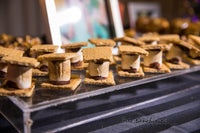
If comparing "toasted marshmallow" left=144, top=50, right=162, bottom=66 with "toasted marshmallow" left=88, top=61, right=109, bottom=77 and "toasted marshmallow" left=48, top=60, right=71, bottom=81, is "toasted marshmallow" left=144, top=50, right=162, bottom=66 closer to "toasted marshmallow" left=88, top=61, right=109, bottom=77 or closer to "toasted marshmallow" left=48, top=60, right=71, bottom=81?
"toasted marshmallow" left=88, top=61, right=109, bottom=77

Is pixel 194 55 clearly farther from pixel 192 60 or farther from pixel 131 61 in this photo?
pixel 131 61

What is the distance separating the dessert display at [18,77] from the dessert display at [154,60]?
2.29 feet

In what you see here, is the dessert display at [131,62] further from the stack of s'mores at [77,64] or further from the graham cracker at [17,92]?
the graham cracker at [17,92]

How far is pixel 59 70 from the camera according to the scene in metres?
1.06

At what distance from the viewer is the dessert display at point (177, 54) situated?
→ 1.48 metres

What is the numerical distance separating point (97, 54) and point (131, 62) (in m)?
0.24

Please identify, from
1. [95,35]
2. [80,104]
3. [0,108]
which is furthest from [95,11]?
[0,108]

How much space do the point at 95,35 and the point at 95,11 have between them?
21 cm

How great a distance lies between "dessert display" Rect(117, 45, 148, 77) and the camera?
1.25 metres

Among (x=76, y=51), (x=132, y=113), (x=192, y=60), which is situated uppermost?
(x=76, y=51)

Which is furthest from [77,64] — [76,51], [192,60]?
[192,60]

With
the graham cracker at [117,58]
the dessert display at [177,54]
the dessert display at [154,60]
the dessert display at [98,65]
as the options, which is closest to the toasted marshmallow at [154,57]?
the dessert display at [154,60]

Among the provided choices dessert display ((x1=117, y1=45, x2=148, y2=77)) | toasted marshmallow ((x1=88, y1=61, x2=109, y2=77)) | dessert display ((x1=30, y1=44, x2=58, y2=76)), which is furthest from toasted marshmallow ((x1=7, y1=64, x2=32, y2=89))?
dessert display ((x1=117, y1=45, x2=148, y2=77))

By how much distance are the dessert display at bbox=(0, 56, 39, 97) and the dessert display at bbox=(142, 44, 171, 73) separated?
0.70m
